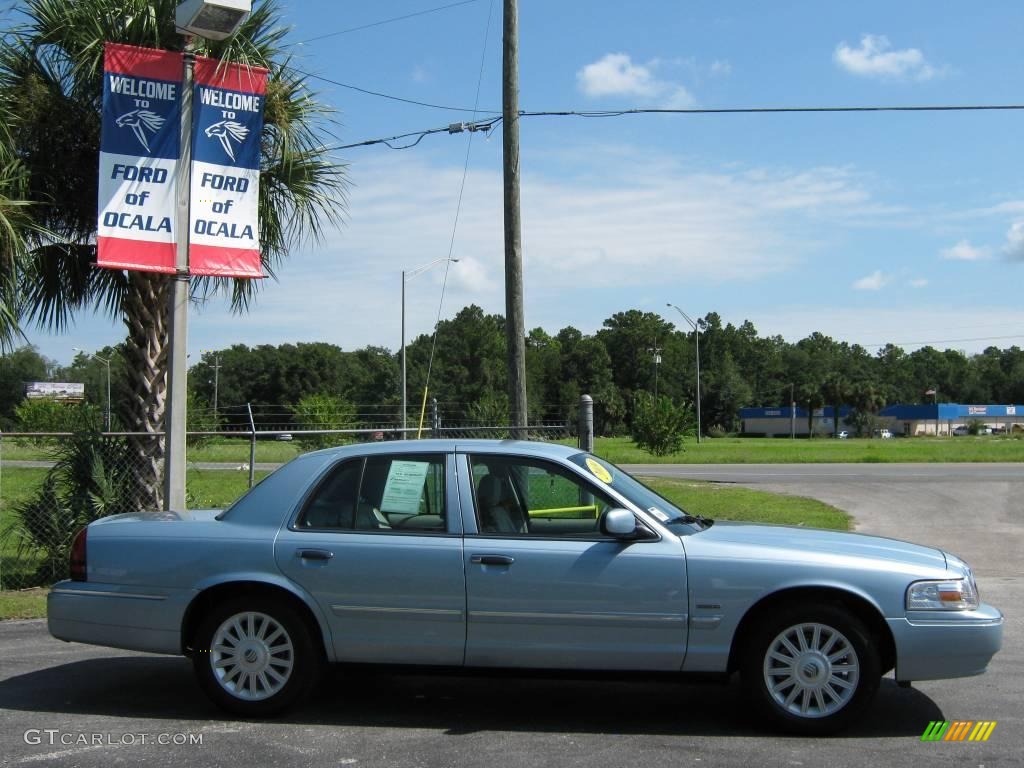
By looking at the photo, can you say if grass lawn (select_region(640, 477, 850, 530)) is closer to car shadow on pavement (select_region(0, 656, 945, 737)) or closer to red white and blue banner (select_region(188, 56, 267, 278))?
red white and blue banner (select_region(188, 56, 267, 278))

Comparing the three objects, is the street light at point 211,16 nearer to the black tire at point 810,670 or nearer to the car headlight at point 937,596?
the black tire at point 810,670

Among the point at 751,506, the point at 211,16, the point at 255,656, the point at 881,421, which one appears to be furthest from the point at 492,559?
the point at 881,421

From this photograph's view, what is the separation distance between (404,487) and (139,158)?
4.97 metres

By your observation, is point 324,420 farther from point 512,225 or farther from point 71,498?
point 71,498

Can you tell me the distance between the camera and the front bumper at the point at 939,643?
5.32 metres

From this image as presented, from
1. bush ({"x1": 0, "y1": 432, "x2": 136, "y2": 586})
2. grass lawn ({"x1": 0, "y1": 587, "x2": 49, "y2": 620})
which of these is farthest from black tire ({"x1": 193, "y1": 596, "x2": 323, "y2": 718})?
bush ({"x1": 0, "y1": 432, "x2": 136, "y2": 586})

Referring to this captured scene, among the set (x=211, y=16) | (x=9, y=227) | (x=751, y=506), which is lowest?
(x=751, y=506)

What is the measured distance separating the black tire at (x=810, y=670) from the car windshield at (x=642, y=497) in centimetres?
75

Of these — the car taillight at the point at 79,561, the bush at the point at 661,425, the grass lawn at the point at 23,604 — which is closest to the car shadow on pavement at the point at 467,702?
the car taillight at the point at 79,561

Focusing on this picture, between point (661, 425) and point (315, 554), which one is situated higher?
point (661, 425)

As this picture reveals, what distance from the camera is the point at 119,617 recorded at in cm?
576

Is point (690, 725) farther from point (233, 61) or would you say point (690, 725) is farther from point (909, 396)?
point (909, 396)

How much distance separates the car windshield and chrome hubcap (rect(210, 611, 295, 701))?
76.8 inches

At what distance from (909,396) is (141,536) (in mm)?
156057
